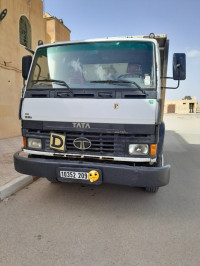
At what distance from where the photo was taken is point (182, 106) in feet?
135

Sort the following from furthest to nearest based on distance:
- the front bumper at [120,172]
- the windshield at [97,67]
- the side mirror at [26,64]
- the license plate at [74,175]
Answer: the side mirror at [26,64] → the windshield at [97,67] → the license plate at [74,175] → the front bumper at [120,172]

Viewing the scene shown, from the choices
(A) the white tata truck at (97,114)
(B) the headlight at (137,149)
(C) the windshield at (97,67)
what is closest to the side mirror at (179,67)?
(A) the white tata truck at (97,114)

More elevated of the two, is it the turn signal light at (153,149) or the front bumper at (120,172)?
the turn signal light at (153,149)

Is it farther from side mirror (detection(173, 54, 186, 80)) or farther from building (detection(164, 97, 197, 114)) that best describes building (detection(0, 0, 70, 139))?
building (detection(164, 97, 197, 114))

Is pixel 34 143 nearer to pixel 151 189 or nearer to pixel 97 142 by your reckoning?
pixel 97 142

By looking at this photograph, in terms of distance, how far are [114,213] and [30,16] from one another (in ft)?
30.6

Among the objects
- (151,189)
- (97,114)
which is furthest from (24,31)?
→ (151,189)

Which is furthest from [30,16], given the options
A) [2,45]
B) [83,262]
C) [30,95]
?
[83,262]

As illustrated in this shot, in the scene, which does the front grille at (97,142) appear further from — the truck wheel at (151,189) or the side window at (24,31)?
the side window at (24,31)

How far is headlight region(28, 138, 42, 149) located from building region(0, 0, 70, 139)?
5619mm

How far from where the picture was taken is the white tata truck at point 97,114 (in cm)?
264

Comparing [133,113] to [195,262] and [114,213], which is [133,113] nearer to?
[114,213]

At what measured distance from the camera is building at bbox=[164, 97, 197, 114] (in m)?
40.8

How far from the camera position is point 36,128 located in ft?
9.64
